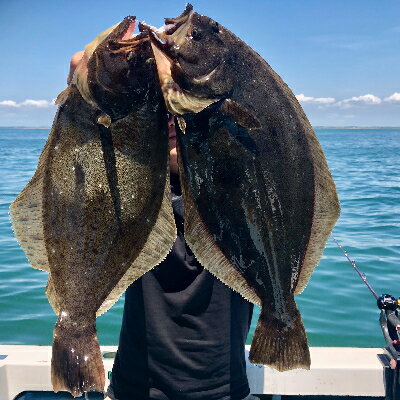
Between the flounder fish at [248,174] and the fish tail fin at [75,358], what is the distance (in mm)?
618

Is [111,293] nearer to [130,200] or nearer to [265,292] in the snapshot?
[130,200]

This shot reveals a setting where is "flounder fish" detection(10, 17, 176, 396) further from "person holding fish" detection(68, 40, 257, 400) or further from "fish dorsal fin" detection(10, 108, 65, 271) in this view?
"person holding fish" detection(68, 40, 257, 400)

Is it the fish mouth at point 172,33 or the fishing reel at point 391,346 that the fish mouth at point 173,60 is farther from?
the fishing reel at point 391,346

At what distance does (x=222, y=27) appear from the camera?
88.1 inches

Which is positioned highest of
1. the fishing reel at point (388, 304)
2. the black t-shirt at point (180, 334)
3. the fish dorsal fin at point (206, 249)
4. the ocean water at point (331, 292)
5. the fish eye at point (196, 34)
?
the fish eye at point (196, 34)

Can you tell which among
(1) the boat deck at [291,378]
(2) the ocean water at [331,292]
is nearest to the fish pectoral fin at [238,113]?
(1) the boat deck at [291,378]

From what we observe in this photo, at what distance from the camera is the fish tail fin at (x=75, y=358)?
2.30m

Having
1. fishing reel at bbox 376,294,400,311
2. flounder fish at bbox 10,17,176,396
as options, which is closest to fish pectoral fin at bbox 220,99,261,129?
flounder fish at bbox 10,17,176,396

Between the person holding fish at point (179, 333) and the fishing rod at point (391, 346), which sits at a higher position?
the person holding fish at point (179, 333)

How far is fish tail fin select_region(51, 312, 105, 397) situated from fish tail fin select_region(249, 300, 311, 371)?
2.39 feet

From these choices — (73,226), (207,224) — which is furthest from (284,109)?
(73,226)

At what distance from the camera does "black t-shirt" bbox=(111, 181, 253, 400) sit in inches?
110

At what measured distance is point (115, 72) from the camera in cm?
202

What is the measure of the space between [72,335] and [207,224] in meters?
0.76
